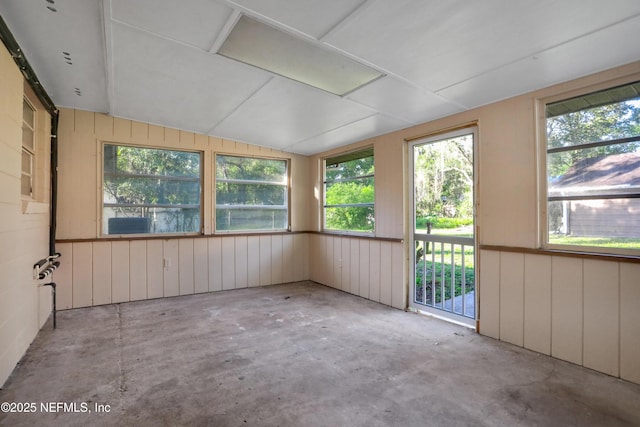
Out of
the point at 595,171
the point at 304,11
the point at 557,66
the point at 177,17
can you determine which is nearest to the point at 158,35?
the point at 177,17

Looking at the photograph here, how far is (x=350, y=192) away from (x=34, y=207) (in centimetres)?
373

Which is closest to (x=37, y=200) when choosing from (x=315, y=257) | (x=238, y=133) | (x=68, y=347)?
(x=68, y=347)

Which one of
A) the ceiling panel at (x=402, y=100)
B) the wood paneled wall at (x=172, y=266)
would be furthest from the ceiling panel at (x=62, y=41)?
the ceiling panel at (x=402, y=100)

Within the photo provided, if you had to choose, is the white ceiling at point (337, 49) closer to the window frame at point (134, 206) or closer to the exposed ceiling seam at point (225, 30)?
the exposed ceiling seam at point (225, 30)

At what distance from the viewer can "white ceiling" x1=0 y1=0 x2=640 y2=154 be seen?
5.85 ft

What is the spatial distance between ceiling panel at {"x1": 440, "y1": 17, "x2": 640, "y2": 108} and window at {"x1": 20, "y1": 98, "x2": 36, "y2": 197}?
404 cm

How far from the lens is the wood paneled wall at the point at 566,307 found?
2221 millimetres

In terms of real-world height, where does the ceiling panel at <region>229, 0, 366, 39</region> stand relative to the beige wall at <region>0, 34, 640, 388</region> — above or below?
A: above

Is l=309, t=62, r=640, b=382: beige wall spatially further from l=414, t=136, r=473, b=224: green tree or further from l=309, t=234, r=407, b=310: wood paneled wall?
l=309, t=234, r=407, b=310: wood paneled wall

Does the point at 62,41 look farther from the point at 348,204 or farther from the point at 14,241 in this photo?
the point at 348,204

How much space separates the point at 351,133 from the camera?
4.20 m

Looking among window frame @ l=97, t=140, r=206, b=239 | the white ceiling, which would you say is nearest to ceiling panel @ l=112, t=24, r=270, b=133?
the white ceiling

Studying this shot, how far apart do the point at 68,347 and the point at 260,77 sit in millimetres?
2935

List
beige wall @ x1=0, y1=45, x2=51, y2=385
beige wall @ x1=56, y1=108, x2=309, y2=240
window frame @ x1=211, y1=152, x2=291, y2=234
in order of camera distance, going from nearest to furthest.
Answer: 1. beige wall @ x1=0, y1=45, x2=51, y2=385
2. beige wall @ x1=56, y1=108, x2=309, y2=240
3. window frame @ x1=211, y1=152, x2=291, y2=234
